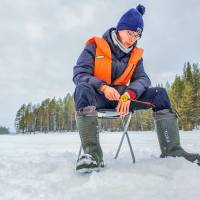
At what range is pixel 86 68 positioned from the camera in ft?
11.7

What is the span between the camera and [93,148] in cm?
307

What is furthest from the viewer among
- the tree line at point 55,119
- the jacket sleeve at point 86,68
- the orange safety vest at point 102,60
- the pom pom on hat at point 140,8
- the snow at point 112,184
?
the tree line at point 55,119

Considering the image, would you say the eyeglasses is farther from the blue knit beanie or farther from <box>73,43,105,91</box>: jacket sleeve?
<box>73,43,105,91</box>: jacket sleeve

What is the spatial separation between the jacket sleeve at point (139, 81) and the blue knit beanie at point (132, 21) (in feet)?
1.42

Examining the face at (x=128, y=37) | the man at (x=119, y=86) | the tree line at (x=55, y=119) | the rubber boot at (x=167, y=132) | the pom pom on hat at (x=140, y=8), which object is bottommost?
the rubber boot at (x=167, y=132)

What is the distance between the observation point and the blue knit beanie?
3.65m

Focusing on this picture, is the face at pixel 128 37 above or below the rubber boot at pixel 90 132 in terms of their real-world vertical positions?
above

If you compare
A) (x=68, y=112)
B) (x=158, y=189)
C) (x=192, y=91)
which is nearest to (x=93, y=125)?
(x=158, y=189)

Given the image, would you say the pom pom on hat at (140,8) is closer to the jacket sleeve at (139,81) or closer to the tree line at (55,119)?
the jacket sleeve at (139,81)

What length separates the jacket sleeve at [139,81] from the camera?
348cm

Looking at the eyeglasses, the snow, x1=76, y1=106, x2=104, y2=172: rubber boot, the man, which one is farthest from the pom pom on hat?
the snow

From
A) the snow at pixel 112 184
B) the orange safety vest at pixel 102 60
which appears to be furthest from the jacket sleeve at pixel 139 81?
the snow at pixel 112 184

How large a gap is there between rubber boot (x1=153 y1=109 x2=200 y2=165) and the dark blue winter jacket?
32cm

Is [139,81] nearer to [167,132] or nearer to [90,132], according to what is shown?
[167,132]
